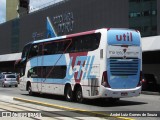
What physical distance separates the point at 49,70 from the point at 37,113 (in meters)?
9.33

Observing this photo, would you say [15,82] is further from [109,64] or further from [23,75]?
[109,64]

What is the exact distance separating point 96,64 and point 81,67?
5.25 feet

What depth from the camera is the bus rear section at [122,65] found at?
18.2 metres

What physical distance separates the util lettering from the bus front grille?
1.24 m

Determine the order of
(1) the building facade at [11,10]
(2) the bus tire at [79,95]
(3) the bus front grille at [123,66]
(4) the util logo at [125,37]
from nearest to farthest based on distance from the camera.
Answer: (3) the bus front grille at [123,66] → (4) the util logo at [125,37] → (2) the bus tire at [79,95] → (1) the building facade at [11,10]

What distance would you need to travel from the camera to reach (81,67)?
20.2 metres

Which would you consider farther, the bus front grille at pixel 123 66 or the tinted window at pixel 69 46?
the tinted window at pixel 69 46

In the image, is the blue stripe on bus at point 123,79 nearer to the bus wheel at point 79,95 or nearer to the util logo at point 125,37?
the util logo at point 125,37

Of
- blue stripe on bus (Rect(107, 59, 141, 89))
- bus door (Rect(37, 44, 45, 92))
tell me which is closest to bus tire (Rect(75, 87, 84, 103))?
blue stripe on bus (Rect(107, 59, 141, 89))

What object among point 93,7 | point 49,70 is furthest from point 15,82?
point 49,70

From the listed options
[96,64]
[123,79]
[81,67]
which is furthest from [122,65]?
[81,67]

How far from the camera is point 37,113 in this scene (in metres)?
14.6

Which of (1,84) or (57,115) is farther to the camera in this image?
(1,84)

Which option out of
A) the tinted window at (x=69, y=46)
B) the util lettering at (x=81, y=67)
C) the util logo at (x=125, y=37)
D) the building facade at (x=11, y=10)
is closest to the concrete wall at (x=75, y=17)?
the tinted window at (x=69, y=46)
